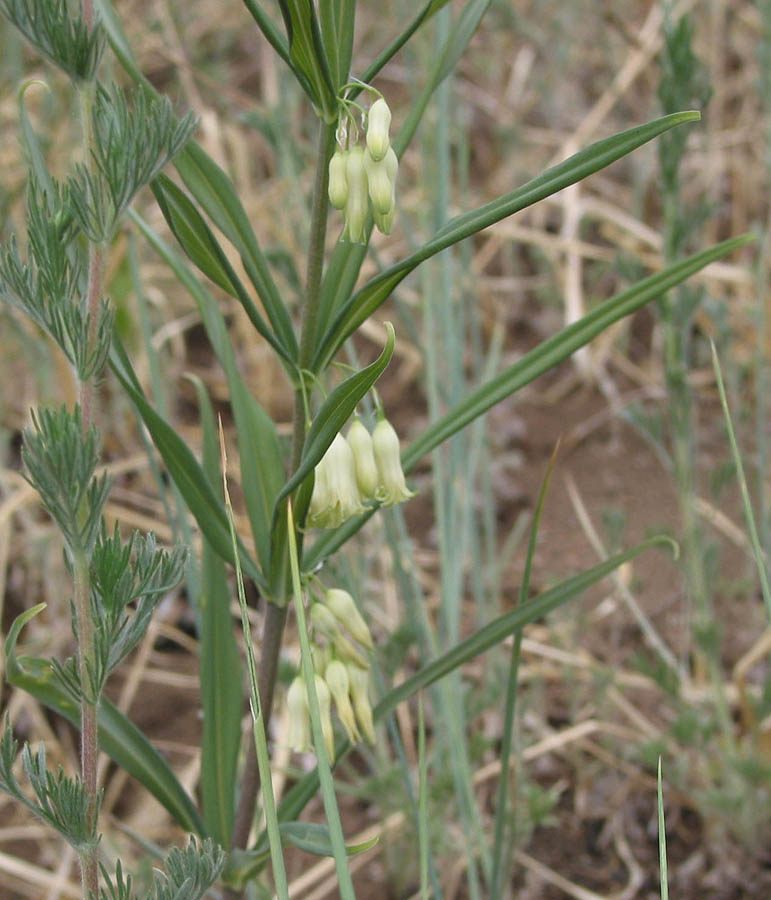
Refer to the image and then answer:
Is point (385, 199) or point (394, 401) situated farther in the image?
point (394, 401)

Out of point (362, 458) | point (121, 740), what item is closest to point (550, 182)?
point (362, 458)

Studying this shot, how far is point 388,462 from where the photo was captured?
0.96 m

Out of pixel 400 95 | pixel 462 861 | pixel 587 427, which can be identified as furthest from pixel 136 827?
pixel 400 95

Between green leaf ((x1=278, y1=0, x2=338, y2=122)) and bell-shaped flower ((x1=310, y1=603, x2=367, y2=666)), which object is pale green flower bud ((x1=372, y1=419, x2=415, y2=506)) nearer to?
bell-shaped flower ((x1=310, y1=603, x2=367, y2=666))

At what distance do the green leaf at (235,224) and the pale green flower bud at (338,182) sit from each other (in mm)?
139

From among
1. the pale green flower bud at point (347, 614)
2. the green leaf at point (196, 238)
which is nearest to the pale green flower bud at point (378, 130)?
the green leaf at point (196, 238)

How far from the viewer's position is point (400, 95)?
11.4 ft

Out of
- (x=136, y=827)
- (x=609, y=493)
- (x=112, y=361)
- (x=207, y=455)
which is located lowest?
(x=136, y=827)

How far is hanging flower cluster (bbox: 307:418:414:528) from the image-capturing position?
3.02 feet

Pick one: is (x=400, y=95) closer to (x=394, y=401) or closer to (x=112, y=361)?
(x=394, y=401)

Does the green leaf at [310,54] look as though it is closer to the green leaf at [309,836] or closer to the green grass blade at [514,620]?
the green grass blade at [514,620]

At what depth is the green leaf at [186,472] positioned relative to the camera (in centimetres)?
94

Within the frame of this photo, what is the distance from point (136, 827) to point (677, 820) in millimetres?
857

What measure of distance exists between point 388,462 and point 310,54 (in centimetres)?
34
